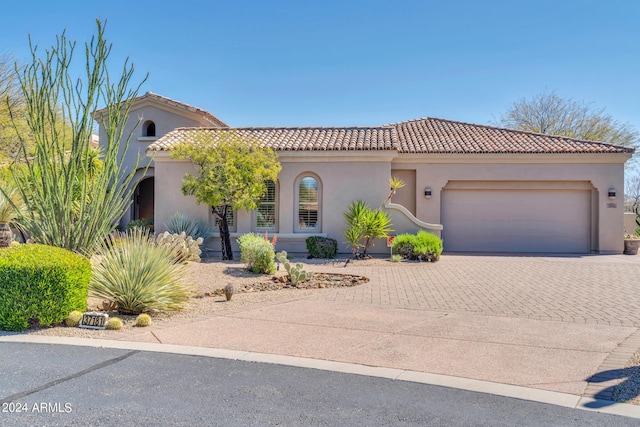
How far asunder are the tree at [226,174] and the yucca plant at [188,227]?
1.00m

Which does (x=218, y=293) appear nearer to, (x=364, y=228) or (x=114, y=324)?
(x=114, y=324)

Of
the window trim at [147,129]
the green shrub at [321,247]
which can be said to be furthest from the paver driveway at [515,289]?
the window trim at [147,129]

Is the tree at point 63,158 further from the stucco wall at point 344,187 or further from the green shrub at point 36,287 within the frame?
the stucco wall at point 344,187

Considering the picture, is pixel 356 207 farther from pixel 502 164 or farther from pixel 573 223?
pixel 573 223

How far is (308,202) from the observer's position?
20125 millimetres

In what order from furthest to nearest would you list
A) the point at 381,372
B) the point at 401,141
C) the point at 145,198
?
the point at 145,198 → the point at 401,141 → the point at 381,372

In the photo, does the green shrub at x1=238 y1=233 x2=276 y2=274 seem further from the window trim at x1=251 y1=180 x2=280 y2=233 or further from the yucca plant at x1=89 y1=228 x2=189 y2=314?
the window trim at x1=251 y1=180 x2=280 y2=233

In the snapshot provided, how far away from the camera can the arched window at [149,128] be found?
1088 inches

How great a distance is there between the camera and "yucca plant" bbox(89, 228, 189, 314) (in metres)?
8.85

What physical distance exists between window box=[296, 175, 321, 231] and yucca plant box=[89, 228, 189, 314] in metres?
10.6

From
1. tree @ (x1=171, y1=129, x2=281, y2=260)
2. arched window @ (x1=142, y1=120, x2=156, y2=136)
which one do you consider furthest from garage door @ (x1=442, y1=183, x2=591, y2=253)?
arched window @ (x1=142, y1=120, x2=156, y2=136)

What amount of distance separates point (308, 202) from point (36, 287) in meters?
13.1

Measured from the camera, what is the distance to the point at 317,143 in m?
20.2

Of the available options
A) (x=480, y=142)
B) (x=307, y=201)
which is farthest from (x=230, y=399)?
(x=480, y=142)
